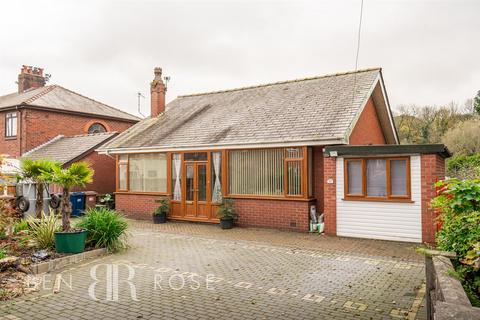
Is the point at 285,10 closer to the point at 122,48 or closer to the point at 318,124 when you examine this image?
the point at 318,124

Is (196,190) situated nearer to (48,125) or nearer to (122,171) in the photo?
(122,171)

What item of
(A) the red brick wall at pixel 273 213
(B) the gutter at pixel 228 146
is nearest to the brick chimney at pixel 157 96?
(B) the gutter at pixel 228 146

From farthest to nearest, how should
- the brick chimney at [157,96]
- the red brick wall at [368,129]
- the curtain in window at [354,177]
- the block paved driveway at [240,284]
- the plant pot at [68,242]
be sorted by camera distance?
the brick chimney at [157,96] → the red brick wall at [368,129] → the curtain in window at [354,177] → the plant pot at [68,242] → the block paved driveway at [240,284]

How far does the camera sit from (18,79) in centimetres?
2781

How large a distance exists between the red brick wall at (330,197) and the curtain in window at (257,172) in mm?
1546

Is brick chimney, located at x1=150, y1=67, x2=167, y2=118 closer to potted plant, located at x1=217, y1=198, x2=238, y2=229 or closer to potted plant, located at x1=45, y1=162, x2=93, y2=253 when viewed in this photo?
potted plant, located at x1=217, y1=198, x2=238, y2=229

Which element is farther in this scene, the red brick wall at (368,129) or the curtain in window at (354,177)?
the red brick wall at (368,129)

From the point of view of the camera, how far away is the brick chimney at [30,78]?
2766 cm

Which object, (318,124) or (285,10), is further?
(318,124)

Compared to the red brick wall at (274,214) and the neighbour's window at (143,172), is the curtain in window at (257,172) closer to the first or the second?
the red brick wall at (274,214)

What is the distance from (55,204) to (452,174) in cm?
2409

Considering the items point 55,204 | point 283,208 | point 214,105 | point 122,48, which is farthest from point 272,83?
point 55,204

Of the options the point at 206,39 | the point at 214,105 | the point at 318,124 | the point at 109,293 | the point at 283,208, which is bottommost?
the point at 109,293

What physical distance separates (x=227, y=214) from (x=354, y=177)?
4379 millimetres
